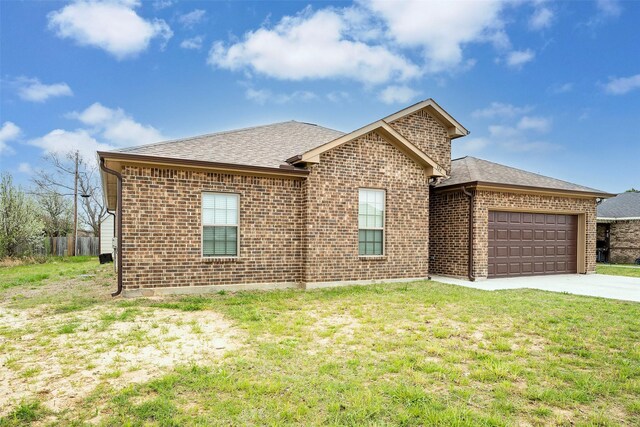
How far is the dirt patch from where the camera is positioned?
4.11 m

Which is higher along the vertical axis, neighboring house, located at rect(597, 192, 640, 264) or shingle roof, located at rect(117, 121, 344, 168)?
shingle roof, located at rect(117, 121, 344, 168)

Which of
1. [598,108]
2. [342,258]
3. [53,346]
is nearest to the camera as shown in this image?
[53,346]

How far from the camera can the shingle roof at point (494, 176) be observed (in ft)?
43.5

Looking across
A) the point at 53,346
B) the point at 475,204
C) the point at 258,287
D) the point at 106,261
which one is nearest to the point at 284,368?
the point at 53,346

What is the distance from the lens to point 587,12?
61.5 feet

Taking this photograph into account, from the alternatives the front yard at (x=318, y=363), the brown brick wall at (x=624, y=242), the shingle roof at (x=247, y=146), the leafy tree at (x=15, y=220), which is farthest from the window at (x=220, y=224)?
the brown brick wall at (x=624, y=242)

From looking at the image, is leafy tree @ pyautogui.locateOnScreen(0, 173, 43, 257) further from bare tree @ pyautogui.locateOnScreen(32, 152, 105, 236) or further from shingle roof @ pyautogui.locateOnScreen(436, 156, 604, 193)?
shingle roof @ pyautogui.locateOnScreen(436, 156, 604, 193)

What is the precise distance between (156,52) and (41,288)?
1594 centimetres

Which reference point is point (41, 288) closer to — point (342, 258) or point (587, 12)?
point (342, 258)

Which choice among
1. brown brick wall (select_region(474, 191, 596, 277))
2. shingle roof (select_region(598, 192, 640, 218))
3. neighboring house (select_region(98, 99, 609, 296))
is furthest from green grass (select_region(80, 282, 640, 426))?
shingle roof (select_region(598, 192, 640, 218))

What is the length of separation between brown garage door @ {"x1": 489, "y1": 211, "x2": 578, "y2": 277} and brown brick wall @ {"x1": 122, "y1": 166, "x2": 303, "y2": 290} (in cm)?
718

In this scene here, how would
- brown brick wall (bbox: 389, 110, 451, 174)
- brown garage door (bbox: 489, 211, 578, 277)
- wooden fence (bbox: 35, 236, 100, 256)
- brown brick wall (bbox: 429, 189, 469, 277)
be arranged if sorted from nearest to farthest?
brown brick wall (bbox: 429, 189, 469, 277), brown garage door (bbox: 489, 211, 578, 277), brown brick wall (bbox: 389, 110, 451, 174), wooden fence (bbox: 35, 236, 100, 256)

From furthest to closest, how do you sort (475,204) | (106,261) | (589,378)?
(106,261), (475,204), (589,378)

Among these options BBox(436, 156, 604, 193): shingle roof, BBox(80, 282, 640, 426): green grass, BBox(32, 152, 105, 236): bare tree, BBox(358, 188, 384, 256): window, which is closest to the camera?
BBox(80, 282, 640, 426): green grass
